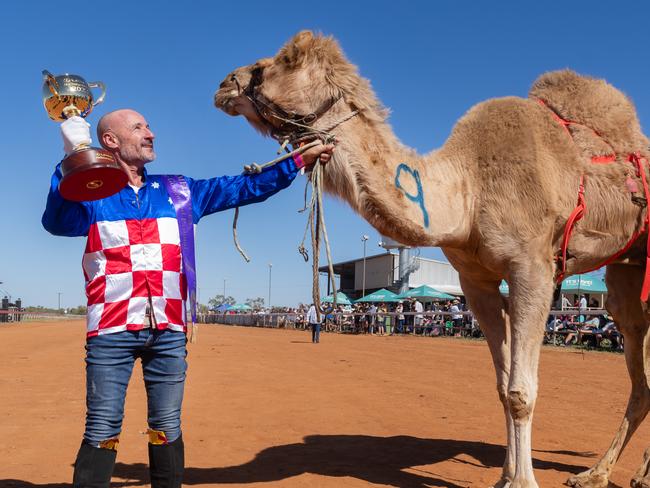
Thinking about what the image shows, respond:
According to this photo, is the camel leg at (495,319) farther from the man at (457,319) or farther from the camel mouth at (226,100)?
the man at (457,319)

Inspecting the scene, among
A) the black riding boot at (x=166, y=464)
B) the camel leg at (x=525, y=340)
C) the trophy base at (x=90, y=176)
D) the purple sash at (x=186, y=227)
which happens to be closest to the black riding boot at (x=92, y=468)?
the black riding boot at (x=166, y=464)

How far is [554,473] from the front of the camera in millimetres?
5414

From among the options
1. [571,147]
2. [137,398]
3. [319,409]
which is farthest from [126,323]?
[137,398]

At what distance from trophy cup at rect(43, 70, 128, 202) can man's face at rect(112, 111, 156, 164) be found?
21cm

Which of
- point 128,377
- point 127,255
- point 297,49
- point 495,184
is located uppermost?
point 297,49

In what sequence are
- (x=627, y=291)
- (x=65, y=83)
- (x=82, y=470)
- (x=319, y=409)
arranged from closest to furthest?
1. (x=82, y=470)
2. (x=65, y=83)
3. (x=627, y=291)
4. (x=319, y=409)

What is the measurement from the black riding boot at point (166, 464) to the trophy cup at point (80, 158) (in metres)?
1.50

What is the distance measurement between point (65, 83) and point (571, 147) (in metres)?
3.62

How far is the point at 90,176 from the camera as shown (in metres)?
3.16

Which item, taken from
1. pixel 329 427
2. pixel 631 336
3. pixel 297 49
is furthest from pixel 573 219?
pixel 329 427

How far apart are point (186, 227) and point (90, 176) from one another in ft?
2.60

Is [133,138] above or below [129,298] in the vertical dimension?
above

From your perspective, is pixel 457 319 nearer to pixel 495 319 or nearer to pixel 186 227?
pixel 495 319

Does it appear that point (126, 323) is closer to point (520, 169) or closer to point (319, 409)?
point (520, 169)
